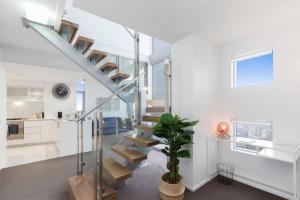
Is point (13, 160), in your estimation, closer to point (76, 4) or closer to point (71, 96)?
point (71, 96)

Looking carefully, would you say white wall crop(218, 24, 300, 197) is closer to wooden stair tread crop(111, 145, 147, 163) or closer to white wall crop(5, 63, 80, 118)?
wooden stair tread crop(111, 145, 147, 163)

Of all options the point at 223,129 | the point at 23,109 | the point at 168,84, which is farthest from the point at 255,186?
the point at 23,109

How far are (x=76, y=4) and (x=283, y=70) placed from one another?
3087 mm

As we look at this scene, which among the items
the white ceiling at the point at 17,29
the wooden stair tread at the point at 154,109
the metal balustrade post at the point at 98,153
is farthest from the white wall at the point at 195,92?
the white ceiling at the point at 17,29

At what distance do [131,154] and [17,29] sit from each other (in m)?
2.90

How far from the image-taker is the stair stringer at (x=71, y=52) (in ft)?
7.52

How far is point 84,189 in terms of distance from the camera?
2.21m

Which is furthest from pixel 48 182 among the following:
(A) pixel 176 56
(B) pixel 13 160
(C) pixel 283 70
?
(C) pixel 283 70

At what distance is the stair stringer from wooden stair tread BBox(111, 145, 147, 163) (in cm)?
99

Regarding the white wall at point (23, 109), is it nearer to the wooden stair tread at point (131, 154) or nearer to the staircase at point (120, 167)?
the staircase at point (120, 167)

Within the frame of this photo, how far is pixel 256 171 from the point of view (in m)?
2.58

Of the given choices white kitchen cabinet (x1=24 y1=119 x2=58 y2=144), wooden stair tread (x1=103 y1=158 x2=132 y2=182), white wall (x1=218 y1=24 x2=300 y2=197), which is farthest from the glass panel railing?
white wall (x1=218 y1=24 x2=300 y2=197)

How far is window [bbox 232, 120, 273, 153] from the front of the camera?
252 cm

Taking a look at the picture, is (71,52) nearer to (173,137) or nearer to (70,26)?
(70,26)
